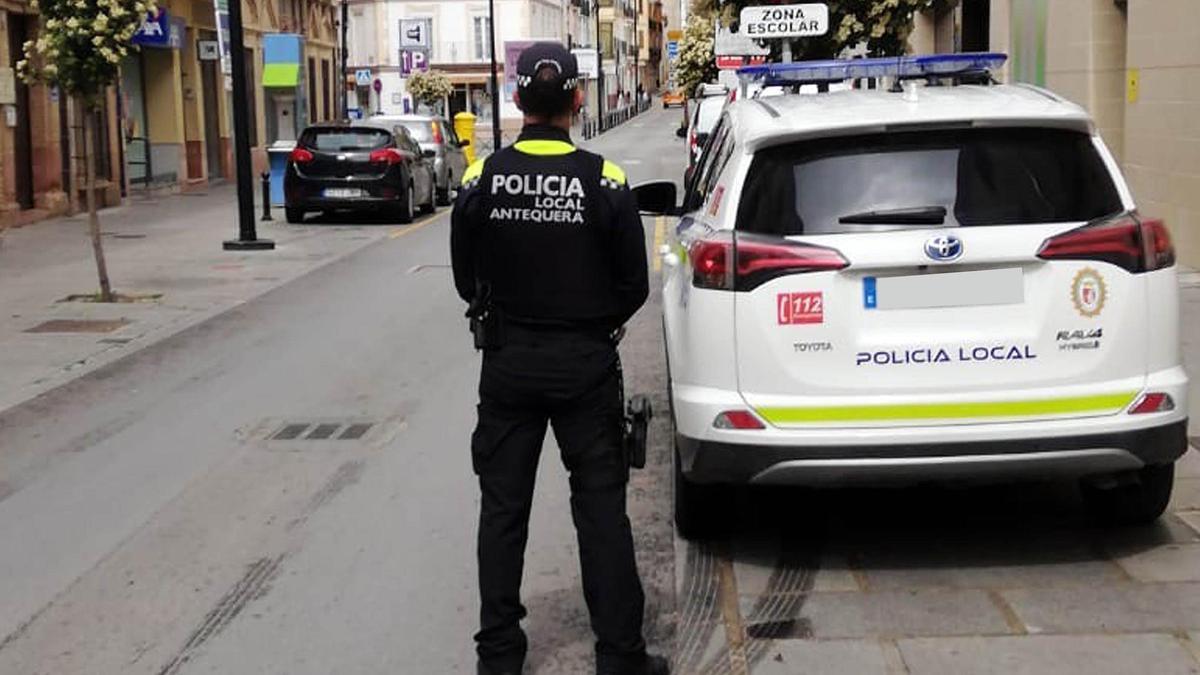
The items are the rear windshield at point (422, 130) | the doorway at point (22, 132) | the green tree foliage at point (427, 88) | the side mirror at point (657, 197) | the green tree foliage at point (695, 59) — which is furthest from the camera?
the green tree foliage at point (695, 59)

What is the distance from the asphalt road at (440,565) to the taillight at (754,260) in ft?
3.63

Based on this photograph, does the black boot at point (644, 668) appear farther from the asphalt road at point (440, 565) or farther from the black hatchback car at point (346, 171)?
the black hatchback car at point (346, 171)

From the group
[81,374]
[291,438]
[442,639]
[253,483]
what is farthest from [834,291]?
[81,374]

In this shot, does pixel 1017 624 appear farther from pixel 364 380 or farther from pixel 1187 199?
pixel 1187 199

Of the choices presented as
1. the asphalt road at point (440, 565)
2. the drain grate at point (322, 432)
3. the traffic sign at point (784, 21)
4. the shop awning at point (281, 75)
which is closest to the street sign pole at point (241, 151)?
the traffic sign at point (784, 21)

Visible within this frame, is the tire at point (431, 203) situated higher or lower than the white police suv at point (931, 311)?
lower

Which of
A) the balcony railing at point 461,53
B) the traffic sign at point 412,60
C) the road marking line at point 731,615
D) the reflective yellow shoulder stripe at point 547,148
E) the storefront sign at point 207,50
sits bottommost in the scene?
the road marking line at point 731,615

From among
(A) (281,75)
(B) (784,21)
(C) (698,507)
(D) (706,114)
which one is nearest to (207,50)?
(A) (281,75)

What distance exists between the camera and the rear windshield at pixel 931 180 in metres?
5.23

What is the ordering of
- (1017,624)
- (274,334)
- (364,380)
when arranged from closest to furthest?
(1017,624), (364,380), (274,334)

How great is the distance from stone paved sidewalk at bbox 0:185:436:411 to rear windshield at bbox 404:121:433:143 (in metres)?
1.58

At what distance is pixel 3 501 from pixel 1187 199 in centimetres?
1055

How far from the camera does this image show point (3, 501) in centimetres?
714

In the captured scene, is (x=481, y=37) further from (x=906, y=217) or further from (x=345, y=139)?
(x=906, y=217)
